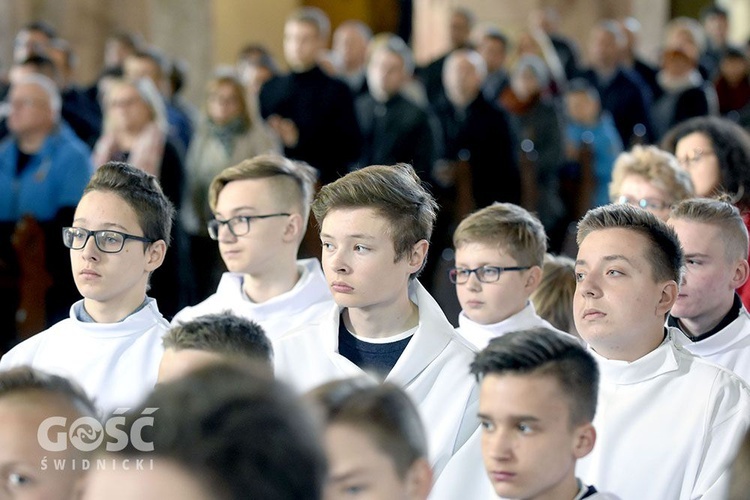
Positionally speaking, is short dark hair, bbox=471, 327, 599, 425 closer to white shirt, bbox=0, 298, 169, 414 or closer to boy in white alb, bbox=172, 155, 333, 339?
white shirt, bbox=0, 298, 169, 414

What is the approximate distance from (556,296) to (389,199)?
1.33 m

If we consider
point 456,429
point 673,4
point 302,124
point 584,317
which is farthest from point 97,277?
point 673,4

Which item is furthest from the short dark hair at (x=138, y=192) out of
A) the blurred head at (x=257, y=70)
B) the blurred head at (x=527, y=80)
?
the blurred head at (x=527, y=80)

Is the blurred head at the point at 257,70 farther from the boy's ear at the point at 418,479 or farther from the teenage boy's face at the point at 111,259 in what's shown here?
the boy's ear at the point at 418,479

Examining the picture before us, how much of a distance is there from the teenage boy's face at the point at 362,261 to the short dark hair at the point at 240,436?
2135 mm

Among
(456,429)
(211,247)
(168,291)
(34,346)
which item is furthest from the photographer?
(211,247)

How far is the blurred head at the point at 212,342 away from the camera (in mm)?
3459

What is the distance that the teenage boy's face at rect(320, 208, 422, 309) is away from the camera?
13.3ft

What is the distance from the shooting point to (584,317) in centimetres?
391

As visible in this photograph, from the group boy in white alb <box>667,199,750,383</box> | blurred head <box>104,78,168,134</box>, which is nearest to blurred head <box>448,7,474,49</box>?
blurred head <box>104,78,168,134</box>

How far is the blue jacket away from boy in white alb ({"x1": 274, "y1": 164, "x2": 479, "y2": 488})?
3.63 metres

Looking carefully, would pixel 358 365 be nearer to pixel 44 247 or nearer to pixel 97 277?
pixel 97 277

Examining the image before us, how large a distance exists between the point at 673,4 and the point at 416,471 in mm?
21081

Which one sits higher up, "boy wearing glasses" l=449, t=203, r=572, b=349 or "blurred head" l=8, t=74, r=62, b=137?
"blurred head" l=8, t=74, r=62, b=137
